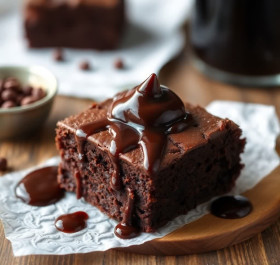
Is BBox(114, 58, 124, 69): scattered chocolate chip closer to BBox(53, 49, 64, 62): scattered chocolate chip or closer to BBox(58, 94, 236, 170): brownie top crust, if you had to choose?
BBox(53, 49, 64, 62): scattered chocolate chip

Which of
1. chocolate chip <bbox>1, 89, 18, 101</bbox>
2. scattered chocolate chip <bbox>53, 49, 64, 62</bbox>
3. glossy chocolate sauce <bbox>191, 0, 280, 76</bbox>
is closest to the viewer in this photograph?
chocolate chip <bbox>1, 89, 18, 101</bbox>

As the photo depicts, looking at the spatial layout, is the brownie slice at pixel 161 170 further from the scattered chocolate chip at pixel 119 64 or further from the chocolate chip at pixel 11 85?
the scattered chocolate chip at pixel 119 64

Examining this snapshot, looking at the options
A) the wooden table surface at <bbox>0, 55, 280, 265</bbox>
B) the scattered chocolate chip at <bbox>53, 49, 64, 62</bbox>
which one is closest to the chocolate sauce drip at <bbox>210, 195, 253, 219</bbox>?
the wooden table surface at <bbox>0, 55, 280, 265</bbox>

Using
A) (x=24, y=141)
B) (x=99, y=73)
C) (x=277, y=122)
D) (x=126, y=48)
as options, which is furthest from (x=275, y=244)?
(x=126, y=48)

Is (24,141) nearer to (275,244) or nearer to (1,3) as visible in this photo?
(275,244)

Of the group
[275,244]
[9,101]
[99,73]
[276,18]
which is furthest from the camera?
[99,73]

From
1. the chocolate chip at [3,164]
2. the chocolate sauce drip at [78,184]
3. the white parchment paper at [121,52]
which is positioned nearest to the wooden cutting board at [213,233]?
the chocolate sauce drip at [78,184]
